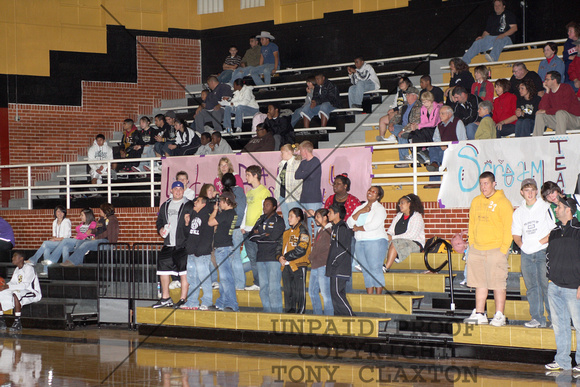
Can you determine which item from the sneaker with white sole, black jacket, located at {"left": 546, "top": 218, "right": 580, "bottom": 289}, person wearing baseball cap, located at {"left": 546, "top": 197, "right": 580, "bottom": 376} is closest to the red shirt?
person wearing baseball cap, located at {"left": 546, "top": 197, "right": 580, "bottom": 376}

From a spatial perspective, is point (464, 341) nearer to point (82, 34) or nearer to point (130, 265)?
point (130, 265)

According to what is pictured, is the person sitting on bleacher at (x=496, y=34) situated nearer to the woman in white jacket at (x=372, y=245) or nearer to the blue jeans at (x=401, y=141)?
the blue jeans at (x=401, y=141)

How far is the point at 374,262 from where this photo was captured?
12.8 m

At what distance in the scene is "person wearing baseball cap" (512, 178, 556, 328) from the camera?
421 inches

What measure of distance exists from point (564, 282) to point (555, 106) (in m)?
5.11

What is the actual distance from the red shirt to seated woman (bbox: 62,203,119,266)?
7965mm

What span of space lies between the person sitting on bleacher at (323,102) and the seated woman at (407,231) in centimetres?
575

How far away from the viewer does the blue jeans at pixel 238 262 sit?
13.8 m

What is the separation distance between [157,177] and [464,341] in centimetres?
1049

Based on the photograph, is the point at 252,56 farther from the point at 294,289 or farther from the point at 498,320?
the point at 498,320

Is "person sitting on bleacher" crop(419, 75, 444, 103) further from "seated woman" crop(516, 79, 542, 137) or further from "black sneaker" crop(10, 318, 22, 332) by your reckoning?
"black sneaker" crop(10, 318, 22, 332)

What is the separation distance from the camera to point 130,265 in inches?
605

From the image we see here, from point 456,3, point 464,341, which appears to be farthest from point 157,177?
point 464,341

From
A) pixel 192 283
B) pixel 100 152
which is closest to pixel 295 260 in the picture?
pixel 192 283
